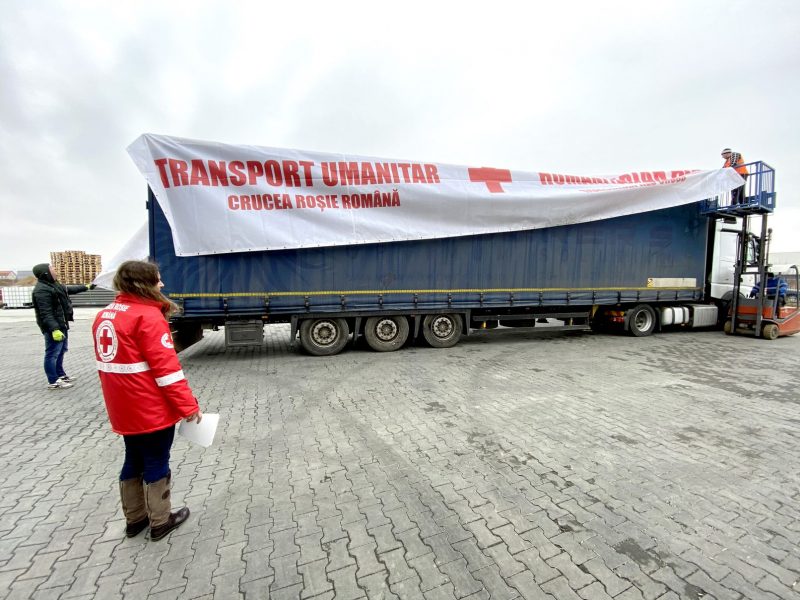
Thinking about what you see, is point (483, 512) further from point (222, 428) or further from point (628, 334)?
point (628, 334)

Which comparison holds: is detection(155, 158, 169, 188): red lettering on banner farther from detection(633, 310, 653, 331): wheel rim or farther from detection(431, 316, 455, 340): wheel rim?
detection(633, 310, 653, 331): wheel rim

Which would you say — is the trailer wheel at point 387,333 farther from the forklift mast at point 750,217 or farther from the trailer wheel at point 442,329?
the forklift mast at point 750,217

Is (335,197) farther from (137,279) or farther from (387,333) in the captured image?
(137,279)

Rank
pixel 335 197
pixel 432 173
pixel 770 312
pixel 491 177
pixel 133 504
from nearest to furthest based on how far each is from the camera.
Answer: pixel 133 504 → pixel 335 197 → pixel 432 173 → pixel 491 177 → pixel 770 312

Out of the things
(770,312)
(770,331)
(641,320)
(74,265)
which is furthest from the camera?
(74,265)

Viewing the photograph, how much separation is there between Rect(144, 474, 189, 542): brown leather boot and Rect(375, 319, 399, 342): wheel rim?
218 inches

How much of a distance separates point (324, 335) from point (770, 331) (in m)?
11.3


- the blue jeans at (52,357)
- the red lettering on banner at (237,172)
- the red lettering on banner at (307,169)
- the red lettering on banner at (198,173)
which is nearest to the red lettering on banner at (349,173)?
the red lettering on banner at (307,169)

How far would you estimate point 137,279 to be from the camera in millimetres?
2107

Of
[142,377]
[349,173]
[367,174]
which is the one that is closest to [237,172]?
[349,173]

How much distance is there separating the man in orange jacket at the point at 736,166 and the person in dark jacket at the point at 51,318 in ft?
48.1

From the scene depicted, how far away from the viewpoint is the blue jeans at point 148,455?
2152mm

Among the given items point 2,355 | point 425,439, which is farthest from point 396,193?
point 2,355

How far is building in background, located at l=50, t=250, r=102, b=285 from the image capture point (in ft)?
69.5
